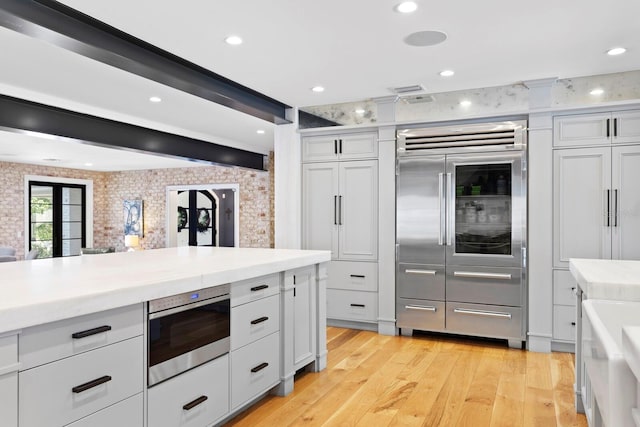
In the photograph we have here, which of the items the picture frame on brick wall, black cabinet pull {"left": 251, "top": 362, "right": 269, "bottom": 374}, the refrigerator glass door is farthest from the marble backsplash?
the picture frame on brick wall

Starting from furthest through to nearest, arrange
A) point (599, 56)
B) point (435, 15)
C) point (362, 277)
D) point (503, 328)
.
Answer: point (362, 277)
point (503, 328)
point (599, 56)
point (435, 15)

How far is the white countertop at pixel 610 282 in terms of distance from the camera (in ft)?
6.30

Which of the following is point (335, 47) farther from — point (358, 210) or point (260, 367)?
point (260, 367)

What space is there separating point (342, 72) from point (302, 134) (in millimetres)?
1289

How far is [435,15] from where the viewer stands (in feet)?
9.09

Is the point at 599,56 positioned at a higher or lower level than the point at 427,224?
higher

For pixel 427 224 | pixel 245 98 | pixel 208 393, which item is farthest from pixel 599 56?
pixel 208 393

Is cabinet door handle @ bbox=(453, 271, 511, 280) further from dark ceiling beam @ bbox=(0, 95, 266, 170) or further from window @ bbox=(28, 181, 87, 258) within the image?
window @ bbox=(28, 181, 87, 258)

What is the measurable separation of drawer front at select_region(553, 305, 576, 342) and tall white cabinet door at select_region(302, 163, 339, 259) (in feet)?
6.98

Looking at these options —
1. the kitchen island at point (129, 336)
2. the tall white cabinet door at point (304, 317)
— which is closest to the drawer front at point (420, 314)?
the tall white cabinet door at point (304, 317)

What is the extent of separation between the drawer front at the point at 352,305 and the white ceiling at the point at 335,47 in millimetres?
2007

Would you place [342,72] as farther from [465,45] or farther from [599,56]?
[599,56]

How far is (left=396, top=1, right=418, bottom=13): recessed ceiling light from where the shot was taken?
8.57ft

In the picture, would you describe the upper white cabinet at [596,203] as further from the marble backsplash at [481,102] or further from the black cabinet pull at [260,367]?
the black cabinet pull at [260,367]
